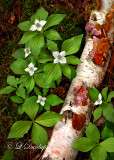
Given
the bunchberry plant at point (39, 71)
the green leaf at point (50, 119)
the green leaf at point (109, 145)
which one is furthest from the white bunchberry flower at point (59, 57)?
the green leaf at point (109, 145)

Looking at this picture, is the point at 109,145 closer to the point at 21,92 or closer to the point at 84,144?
the point at 84,144

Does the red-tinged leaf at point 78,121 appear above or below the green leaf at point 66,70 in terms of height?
below

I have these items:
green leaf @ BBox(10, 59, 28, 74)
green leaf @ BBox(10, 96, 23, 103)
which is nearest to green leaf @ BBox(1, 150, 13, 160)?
green leaf @ BBox(10, 96, 23, 103)

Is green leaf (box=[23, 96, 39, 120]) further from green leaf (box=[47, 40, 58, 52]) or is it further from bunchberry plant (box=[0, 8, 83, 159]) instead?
green leaf (box=[47, 40, 58, 52])

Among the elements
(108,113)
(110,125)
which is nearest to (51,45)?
(108,113)

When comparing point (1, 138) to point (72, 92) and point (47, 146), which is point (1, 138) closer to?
point (47, 146)

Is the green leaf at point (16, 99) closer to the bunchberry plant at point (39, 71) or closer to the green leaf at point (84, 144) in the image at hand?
the bunchberry plant at point (39, 71)
